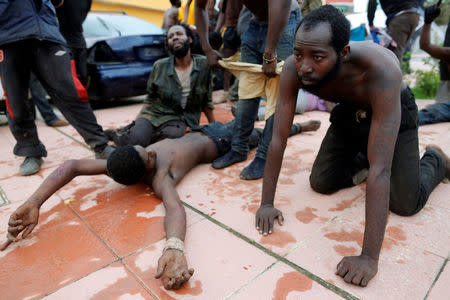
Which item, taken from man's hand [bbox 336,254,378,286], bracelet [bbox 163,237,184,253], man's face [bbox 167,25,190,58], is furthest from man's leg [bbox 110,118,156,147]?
man's hand [bbox 336,254,378,286]

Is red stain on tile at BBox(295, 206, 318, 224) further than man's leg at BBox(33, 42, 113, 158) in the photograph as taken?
No

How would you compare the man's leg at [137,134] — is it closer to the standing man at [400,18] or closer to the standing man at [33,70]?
the standing man at [33,70]

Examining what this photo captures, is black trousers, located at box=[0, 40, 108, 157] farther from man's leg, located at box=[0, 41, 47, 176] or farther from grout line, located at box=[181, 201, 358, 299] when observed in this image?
grout line, located at box=[181, 201, 358, 299]

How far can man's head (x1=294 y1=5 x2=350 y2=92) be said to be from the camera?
135 centimetres

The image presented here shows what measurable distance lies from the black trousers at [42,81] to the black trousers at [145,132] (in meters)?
0.25

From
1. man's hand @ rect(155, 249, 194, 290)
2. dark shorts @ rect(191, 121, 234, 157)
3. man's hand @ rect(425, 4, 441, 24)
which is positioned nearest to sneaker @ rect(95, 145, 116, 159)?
dark shorts @ rect(191, 121, 234, 157)

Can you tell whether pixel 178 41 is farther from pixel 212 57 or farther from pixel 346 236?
pixel 346 236

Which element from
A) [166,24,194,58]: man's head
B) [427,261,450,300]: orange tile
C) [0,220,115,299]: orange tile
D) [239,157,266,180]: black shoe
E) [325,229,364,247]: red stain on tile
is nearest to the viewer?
[427,261,450,300]: orange tile

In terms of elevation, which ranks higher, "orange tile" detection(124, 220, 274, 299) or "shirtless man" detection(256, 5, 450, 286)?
"shirtless man" detection(256, 5, 450, 286)

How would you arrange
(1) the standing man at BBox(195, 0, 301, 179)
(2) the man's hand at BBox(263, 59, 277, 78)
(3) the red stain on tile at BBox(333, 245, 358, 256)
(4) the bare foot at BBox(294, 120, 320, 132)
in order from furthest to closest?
(4) the bare foot at BBox(294, 120, 320, 132) < (2) the man's hand at BBox(263, 59, 277, 78) < (1) the standing man at BBox(195, 0, 301, 179) < (3) the red stain on tile at BBox(333, 245, 358, 256)

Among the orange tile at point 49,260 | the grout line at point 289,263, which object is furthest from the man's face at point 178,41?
the orange tile at point 49,260

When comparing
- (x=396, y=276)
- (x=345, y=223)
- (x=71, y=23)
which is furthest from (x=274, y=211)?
(x=71, y=23)

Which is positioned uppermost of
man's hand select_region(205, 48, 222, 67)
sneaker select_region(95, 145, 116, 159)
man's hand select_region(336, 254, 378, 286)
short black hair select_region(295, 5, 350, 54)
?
short black hair select_region(295, 5, 350, 54)

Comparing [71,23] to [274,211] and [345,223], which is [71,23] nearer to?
[274,211]
